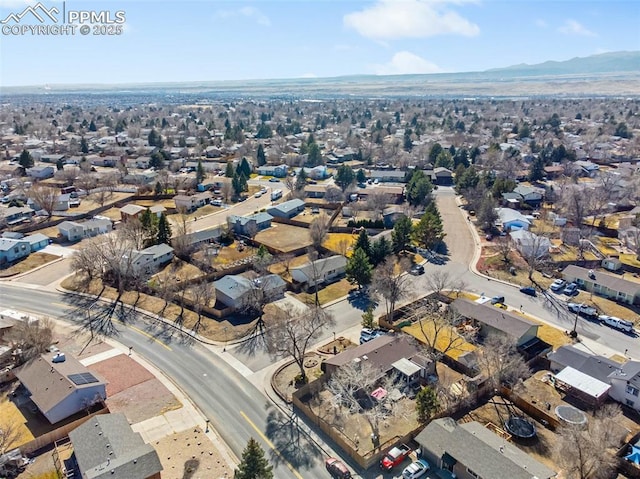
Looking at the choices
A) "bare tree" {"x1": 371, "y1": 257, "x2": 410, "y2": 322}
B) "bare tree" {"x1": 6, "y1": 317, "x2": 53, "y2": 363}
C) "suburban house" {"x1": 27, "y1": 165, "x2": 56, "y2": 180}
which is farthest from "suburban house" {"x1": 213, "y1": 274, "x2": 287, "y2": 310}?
"suburban house" {"x1": 27, "y1": 165, "x2": 56, "y2": 180}

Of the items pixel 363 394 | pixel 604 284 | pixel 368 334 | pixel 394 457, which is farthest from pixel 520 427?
pixel 604 284

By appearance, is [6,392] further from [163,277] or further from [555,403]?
[555,403]

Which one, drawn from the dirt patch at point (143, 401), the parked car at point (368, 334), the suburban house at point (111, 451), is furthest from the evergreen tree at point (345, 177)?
the suburban house at point (111, 451)

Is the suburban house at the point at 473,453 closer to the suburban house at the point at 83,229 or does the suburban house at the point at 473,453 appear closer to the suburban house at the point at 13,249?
the suburban house at the point at 13,249

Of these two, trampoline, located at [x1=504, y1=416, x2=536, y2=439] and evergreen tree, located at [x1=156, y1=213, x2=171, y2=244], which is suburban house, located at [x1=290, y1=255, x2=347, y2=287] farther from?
trampoline, located at [x1=504, y1=416, x2=536, y2=439]

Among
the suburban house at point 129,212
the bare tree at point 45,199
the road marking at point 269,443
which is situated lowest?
the road marking at point 269,443

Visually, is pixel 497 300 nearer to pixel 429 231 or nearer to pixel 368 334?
pixel 429 231
